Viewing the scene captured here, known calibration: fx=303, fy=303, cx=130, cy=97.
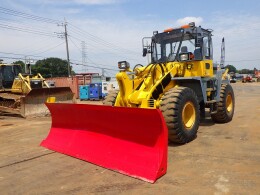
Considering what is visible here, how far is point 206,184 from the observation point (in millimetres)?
4184

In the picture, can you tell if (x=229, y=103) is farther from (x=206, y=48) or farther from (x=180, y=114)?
(x=180, y=114)

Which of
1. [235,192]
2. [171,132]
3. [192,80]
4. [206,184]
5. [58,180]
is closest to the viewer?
[235,192]

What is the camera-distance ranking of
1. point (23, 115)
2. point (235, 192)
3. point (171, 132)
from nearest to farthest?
point (235, 192) → point (171, 132) → point (23, 115)

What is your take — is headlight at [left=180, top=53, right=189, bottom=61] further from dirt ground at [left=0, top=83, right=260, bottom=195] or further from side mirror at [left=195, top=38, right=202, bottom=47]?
dirt ground at [left=0, top=83, right=260, bottom=195]

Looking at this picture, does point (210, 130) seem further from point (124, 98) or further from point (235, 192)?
point (235, 192)

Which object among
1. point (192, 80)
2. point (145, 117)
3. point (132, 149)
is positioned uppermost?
point (192, 80)

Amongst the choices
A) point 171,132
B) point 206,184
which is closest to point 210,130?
point 171,132

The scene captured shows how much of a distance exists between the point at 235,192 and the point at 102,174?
2.01 meters

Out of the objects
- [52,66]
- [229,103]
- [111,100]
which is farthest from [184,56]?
[52,66]

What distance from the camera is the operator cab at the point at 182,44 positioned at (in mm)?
7770

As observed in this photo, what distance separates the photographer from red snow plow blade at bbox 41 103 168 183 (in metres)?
4.61

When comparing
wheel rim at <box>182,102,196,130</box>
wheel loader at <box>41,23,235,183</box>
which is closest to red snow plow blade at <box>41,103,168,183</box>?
wheel loader at <box>41,23,235,183</box>

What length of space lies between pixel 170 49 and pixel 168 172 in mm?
4113

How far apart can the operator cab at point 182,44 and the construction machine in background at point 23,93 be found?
19.2ft
